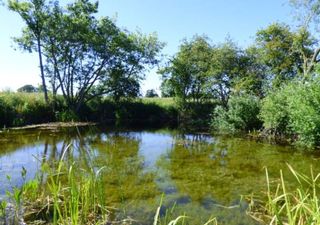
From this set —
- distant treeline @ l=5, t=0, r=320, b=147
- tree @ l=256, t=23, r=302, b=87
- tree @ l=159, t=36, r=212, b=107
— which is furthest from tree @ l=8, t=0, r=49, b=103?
tree @ l=256, t=23, r=302, b=87

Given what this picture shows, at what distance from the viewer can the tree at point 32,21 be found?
76.2 feet

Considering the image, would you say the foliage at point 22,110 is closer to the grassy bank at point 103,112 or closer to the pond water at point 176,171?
the grassy bank at point 103,112

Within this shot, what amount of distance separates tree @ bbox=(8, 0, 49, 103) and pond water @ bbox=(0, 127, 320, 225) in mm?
12590

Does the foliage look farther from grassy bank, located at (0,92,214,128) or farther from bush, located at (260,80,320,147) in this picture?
bush, located at (260,80,320,147)

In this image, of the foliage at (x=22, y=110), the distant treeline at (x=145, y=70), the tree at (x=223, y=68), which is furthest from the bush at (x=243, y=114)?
the foliage at (x=22, y=110)

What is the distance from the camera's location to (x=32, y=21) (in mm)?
23969

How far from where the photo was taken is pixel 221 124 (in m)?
22.0

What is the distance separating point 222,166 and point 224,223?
14.7ft

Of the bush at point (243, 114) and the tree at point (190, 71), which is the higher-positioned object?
the tree at point (190, 71)

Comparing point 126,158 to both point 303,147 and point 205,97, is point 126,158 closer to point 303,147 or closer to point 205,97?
point 303,147

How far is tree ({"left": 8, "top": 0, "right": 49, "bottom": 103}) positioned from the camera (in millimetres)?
23225

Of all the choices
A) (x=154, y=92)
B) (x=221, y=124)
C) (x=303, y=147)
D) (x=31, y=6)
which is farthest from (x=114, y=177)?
(x=154, y=92)

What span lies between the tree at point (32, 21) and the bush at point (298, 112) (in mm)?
16524

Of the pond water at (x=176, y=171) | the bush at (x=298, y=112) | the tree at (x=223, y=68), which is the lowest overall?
the pond water at (x=176, y=171)
